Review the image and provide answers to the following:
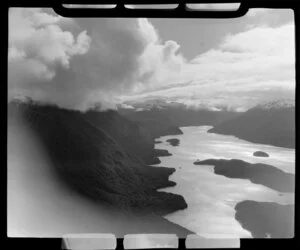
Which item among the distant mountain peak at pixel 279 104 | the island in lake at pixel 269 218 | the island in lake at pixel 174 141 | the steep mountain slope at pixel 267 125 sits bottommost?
the island in lake at pixel 269 218

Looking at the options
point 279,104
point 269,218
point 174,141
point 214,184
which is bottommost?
point 269,218

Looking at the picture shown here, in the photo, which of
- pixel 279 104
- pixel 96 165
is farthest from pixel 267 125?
pixel 96 165

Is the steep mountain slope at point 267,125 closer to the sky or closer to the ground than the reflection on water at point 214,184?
closer to the sky

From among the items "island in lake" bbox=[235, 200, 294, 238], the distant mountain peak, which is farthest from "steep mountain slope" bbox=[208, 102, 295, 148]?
"island in lake" bbox=[235, 200, 294, 238]

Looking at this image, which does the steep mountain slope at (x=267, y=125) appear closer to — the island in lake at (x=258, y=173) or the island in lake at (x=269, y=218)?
the island in lake at (x=258, y=173)

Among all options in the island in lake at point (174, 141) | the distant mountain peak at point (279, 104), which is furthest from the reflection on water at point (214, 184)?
the distant mountain peak at point (279, 104)

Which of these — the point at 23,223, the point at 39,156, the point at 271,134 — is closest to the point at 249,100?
the point at 271,134

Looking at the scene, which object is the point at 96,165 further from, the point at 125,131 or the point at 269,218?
the point at 269,218
